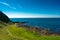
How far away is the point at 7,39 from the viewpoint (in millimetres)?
36188

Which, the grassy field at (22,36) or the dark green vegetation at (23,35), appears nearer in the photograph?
the grassy field at (22,36)

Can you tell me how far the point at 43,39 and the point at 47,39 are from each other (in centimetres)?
86

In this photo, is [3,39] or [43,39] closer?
[3,39]

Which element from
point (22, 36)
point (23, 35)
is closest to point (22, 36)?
point (22, 36)

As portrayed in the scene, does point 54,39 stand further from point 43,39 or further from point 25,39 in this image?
point 25,39

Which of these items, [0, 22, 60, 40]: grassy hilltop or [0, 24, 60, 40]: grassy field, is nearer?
[0, 24, 60, 40]: grassy field

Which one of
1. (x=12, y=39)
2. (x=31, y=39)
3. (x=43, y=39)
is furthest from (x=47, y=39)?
(x=12, y=39)

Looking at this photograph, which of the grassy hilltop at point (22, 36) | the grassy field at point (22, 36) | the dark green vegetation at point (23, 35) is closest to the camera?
the grassy field at point (22, 36)

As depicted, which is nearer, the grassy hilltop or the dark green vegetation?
the grassy hilltop

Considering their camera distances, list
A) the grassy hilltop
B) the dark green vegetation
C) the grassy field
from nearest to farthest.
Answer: the grassy field
the grassy hilltop
the dark green vegetation

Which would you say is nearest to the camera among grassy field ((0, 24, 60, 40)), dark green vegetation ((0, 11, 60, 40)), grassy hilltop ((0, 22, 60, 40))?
grassy field ((0, 24, 60, 40))

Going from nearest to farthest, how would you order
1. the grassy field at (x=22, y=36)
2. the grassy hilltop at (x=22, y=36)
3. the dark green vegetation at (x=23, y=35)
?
the grassy field at (x=22, y=36), the grassy hilltop at (x=22, y=36), the dark green vegetation at (x=23, y=35)

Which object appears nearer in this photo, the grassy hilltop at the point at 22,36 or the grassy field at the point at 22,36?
the grassy field at the point at 22,36

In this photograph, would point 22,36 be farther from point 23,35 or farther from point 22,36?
point 23,35
